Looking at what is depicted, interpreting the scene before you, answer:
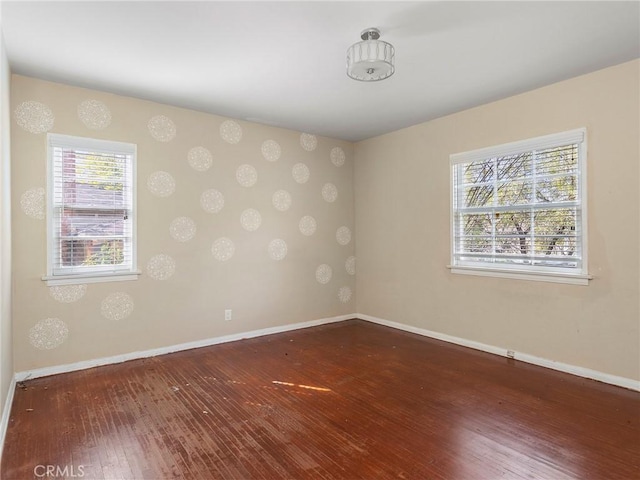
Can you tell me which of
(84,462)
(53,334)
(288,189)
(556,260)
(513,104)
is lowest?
(84,462)

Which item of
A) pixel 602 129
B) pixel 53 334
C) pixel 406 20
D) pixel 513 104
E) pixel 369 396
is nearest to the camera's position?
pixel 406 20

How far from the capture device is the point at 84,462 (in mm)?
2082

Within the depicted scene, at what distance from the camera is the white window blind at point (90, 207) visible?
3.36 meters

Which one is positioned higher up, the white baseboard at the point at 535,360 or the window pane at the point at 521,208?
the window pane at the point at 521,208

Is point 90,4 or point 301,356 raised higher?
point 90,4

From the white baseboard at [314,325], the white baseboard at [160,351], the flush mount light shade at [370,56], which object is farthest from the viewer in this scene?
the white baseboard at [160,351]

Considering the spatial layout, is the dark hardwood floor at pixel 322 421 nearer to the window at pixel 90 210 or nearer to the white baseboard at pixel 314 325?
the white baseboard at pixel 314 325

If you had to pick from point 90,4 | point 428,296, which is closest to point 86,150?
point 90,4

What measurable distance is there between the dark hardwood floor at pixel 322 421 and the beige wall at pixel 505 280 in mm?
362

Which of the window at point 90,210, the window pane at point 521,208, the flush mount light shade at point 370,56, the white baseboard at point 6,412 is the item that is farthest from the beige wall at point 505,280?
the white baseboard at point 6,412

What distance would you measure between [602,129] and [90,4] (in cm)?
382

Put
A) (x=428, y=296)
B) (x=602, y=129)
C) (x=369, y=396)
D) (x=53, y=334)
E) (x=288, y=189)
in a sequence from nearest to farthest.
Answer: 1. (x=369, y=396)
2. (x=602, y=129)
3. (x=53, y=334)
4. (x=428, y=296)
5. (x=288, y=189)

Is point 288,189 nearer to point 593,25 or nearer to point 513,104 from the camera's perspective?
point 513,104

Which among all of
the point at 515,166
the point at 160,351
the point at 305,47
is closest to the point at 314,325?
the point at 160,351
